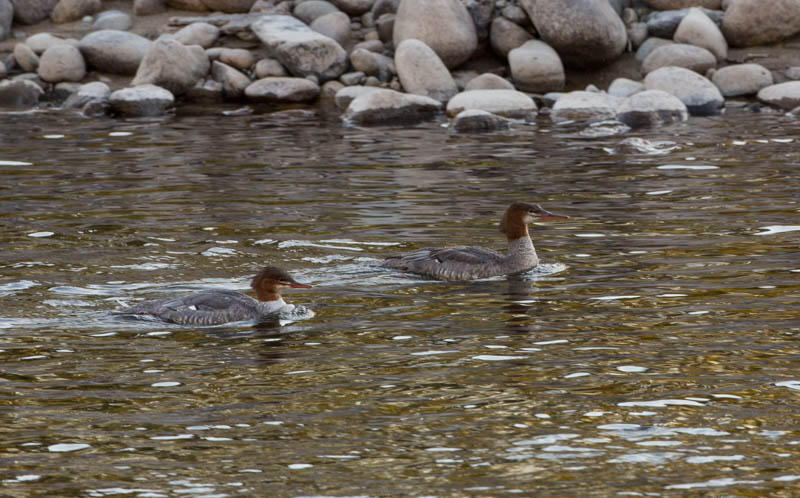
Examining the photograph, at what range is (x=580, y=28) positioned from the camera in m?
24.3

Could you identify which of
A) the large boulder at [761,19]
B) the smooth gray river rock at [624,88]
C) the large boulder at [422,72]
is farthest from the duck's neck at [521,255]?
the large boulder at [761,19]

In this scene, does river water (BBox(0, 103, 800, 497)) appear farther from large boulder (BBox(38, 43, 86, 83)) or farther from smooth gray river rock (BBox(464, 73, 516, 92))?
large boulder (BBox(38, 43, 86, 83))

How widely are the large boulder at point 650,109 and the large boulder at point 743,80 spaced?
208 centimetres

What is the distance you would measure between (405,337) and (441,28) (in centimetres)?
1600

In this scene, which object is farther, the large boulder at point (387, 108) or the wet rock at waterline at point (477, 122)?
the large boulder at point (387, 108)

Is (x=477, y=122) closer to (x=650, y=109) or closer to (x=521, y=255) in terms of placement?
(x=650, y=109)

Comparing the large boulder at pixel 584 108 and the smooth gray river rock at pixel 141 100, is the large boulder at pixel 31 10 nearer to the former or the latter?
the smooth gray river rock at pixel 141 100

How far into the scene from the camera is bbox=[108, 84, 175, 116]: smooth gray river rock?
2441cm

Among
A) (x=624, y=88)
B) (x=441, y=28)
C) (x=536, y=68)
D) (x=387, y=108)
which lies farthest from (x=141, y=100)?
(x=624, y=88)

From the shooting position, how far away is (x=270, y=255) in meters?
12.8

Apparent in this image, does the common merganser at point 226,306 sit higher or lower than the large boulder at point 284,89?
lower

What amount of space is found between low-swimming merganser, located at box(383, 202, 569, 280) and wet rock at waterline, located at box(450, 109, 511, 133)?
9.82m

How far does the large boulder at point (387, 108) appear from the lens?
76.7 ft

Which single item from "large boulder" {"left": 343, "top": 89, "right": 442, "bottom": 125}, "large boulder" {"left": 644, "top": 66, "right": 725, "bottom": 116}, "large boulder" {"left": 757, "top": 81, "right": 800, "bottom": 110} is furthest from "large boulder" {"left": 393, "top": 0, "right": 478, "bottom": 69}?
"large boulder" {"left": 757, "top": 81, "right": 800, "bottom": 110}
